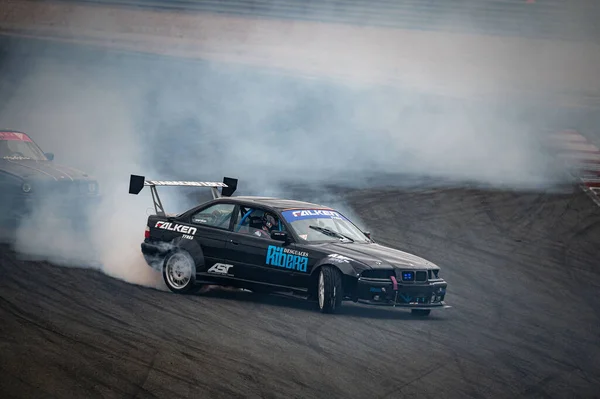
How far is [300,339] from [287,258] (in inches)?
64.0

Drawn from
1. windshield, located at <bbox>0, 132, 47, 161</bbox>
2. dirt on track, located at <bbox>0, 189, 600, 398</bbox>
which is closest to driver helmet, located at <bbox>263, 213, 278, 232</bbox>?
dirt on track, located at <bbox>0, 189, 600, 398</bbox>

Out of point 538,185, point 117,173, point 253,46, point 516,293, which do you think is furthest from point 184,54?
point 516,293

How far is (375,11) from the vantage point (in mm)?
23172

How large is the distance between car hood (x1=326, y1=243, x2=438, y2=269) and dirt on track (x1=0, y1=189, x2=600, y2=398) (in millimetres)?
509

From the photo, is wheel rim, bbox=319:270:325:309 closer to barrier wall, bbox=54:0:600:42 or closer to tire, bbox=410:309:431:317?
tire, bbox=410:309:431:317

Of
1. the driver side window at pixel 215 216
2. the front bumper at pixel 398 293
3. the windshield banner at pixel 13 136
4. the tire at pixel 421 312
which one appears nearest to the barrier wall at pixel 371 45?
the windshield banner at pixel 13 136

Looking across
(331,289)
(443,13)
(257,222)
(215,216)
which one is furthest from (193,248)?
(443,13)

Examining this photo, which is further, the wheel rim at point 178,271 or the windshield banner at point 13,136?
the windshield banner at point 13,136

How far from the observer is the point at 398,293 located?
27.9ft

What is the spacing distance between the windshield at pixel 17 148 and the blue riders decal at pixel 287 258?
6190mm

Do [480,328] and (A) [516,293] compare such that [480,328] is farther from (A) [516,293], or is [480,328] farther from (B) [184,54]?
(B) [184,54]

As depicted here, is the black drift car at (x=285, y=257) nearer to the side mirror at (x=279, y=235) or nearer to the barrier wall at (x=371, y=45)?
the side mirror at (x=279, y=235)

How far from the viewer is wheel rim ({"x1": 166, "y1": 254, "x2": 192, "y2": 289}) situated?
9.41 m

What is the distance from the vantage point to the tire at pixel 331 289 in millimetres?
8453
